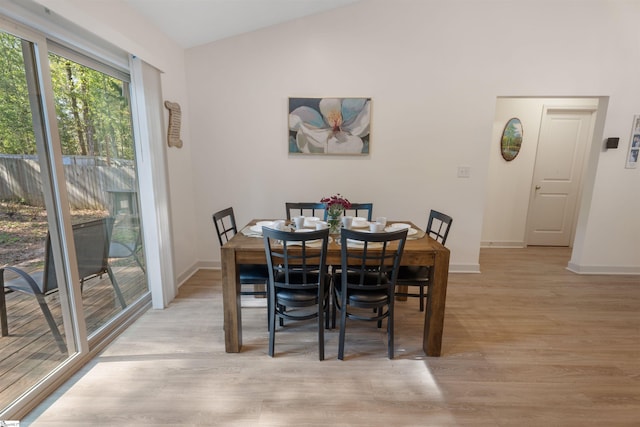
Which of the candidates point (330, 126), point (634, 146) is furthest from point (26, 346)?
point (634, 146)

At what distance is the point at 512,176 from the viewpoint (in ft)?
14.0

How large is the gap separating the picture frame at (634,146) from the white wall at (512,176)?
1.03 metres

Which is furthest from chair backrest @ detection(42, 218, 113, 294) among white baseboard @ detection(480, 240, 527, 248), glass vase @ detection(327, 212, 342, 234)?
white baseboard @ detection(480, 240, 527, 248)

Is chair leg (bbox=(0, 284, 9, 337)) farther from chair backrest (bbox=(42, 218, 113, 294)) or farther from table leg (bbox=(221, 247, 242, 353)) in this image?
table leg (bbox=(221, 247, 242, 353))

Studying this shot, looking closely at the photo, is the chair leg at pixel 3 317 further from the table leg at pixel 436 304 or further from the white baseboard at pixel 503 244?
the white baseboard at pixel 503 244

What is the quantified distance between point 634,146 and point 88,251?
5.44 m

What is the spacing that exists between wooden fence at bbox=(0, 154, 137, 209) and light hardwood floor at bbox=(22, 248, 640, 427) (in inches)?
42.2

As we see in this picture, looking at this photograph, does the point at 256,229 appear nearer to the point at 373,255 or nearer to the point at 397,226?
the point at 373,255

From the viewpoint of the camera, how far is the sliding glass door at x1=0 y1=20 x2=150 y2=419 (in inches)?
58.5

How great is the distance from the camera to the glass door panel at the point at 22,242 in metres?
1.45

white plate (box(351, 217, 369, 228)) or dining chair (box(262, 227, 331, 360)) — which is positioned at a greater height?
white plate (box(351, 217, 369, 228))

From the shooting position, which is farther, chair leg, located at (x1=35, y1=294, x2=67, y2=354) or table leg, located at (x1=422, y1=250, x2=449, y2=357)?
table leg, located at (x1=422, y1=250, x2=449, y2=357)

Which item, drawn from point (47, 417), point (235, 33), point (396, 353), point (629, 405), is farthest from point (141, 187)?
point (629, 405)

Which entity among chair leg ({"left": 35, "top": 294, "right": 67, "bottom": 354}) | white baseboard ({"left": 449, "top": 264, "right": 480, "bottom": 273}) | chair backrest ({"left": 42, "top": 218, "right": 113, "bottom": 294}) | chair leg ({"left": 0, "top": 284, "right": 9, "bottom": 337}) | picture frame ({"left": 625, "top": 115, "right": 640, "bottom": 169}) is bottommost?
white baseboard ({"left": 449, "top": 264, "right": 480, "bottom": 273})
